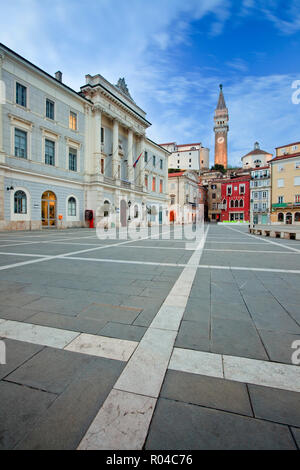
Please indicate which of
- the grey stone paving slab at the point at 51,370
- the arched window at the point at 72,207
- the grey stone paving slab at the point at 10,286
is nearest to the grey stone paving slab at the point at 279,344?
the grey stone paving slab at the point at 51,370

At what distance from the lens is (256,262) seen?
6621 millimetres

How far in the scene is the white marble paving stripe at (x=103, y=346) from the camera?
2.09m

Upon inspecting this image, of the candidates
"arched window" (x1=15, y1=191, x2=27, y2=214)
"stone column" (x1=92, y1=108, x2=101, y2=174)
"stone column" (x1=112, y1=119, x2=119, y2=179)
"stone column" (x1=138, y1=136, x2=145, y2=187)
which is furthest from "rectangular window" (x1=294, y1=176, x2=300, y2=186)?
"arched window" (x1=15, y1=191, x2=27, y2=214)

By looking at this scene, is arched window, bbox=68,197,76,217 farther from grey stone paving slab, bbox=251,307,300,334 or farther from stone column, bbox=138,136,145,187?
grey stone paving slab, bbox=251,307,300,334

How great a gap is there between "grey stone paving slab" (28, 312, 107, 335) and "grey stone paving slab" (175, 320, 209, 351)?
2.97ft

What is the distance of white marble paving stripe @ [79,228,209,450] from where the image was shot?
1.27 m

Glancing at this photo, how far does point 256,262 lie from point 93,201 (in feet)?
67.8

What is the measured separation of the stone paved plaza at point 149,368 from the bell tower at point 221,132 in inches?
4002

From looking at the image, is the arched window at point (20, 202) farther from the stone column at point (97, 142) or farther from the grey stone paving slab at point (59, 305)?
the grey stone paving slab at point (59, 305)

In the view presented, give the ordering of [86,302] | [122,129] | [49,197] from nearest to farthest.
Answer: [86,302], [49,197], [122,129]

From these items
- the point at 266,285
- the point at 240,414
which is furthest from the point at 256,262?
the point at 240,414

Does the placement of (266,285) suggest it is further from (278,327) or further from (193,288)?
(278,327)

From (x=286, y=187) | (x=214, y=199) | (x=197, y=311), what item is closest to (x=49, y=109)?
(x=197, y=311)
